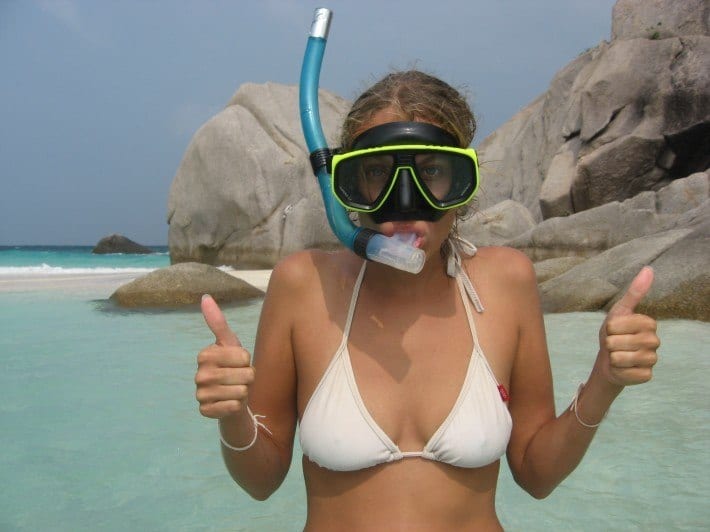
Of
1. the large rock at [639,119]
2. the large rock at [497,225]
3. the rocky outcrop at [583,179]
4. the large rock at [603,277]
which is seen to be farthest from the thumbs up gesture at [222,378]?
the large rock at [639,119]

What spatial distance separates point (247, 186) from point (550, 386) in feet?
54.3

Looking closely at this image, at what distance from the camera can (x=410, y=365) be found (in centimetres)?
152

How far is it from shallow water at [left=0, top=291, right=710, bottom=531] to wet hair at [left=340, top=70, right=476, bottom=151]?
6.09ft

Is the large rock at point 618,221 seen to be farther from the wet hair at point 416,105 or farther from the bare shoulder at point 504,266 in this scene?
the wet hair at point 416,105

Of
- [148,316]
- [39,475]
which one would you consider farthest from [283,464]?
[148,316]

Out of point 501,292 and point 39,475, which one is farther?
point 39,475

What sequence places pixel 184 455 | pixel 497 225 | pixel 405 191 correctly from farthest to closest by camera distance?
1. pixel 497 225
2. pixel 184 455
3. pixel 405 191

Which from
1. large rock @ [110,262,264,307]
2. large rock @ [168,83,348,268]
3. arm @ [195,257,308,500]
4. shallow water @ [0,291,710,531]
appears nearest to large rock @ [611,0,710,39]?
large rock @ [168,83,348,268]

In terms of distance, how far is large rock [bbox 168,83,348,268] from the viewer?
17.0m

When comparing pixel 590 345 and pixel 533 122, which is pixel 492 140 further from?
pixel 590 345

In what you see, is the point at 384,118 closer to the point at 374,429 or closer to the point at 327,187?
the point at 327,187

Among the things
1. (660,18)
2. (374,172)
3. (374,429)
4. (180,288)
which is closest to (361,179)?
(374,172)

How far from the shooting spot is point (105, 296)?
10273 millimetres

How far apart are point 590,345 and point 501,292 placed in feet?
14.2
